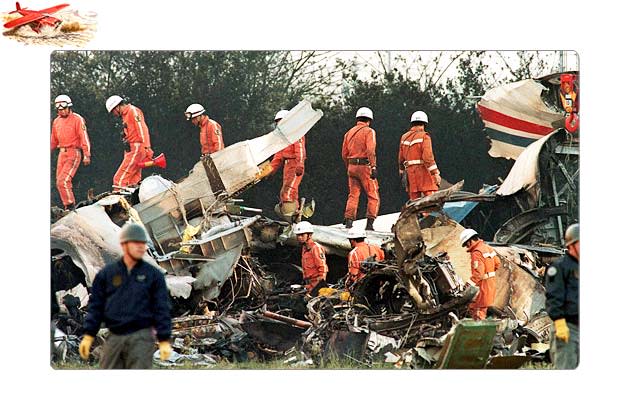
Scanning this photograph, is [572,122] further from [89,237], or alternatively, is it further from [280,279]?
[89,237]

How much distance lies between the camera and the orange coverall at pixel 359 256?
38.1 feet

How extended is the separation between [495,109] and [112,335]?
13.8ft

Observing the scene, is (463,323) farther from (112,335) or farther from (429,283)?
(112,335)

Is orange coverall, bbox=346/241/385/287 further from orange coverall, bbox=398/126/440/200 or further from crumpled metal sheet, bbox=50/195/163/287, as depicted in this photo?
crumpled metal sheet, bbox=50/195/163/287

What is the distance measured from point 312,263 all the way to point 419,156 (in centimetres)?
142

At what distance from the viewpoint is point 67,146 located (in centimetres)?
1155

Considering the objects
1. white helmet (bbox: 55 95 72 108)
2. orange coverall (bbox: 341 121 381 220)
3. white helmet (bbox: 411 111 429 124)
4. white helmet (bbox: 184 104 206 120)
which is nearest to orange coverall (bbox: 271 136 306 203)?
orange coverall (bbox: 341 121 381 220)

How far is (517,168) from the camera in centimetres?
1163

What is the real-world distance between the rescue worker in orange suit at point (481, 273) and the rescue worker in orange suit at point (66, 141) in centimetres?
371

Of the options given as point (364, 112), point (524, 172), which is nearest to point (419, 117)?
point (364, 112)

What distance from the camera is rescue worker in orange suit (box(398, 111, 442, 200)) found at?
11.6 m

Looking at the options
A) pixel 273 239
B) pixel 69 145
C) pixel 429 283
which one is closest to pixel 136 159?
pixel 69 145

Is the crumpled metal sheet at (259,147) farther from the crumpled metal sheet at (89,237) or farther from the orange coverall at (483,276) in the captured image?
the orange coverall at (483,276)
